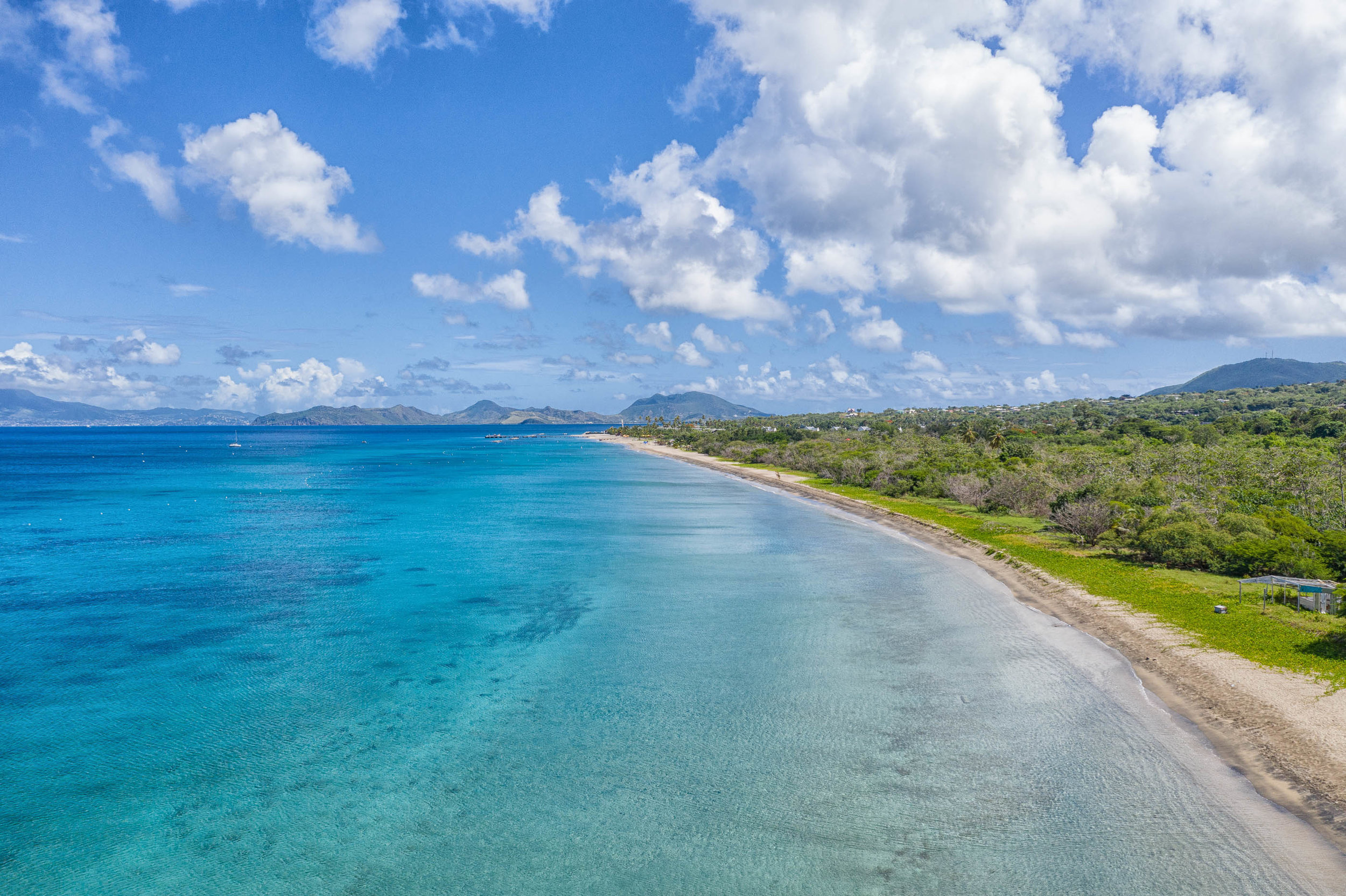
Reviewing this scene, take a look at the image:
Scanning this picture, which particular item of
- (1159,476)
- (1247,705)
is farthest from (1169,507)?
(1247,705)

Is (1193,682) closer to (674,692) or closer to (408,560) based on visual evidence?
(674,692)

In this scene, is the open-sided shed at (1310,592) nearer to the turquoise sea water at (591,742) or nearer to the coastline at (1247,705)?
the coastline at (1247,705)

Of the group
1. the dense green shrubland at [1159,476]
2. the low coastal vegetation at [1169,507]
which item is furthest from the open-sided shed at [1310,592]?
the dense green shrubland at [1159,476]

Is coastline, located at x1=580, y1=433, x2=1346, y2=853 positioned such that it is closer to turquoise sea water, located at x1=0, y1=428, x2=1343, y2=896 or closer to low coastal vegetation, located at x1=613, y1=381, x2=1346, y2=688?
turquoise sea water, located at x1=0, y1=428, x2=1343, y2=896

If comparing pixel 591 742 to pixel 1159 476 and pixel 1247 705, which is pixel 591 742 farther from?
pixel 1159 476

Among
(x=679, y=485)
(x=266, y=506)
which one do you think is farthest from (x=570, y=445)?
(x=266, y=506)
